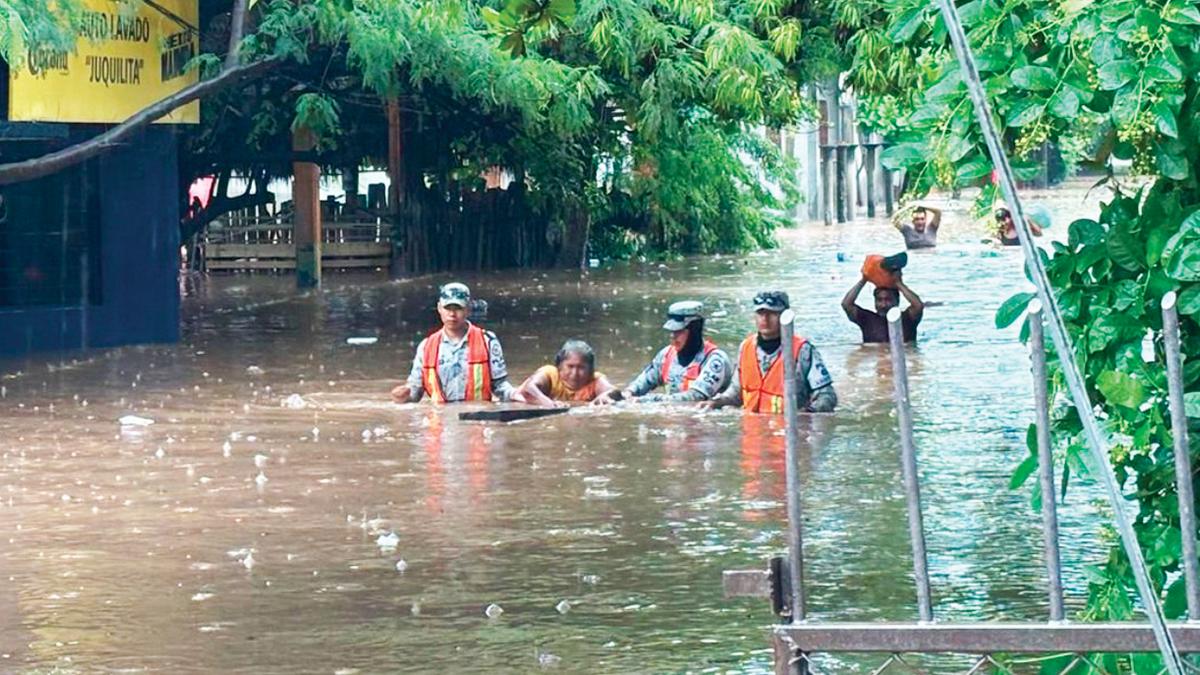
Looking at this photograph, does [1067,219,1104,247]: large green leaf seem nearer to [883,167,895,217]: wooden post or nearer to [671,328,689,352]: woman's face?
[671,328,689,352]: woman's face

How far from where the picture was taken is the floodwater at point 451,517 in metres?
8.67

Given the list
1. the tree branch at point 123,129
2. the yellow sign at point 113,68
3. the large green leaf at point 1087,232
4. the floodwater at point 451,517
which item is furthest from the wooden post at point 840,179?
the large green leaf at point 1087,232

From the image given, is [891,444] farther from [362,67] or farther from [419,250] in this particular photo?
[419,250]

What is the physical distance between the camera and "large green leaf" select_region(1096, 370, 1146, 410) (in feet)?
16.3

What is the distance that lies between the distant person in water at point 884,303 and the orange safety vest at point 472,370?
519 centimetres

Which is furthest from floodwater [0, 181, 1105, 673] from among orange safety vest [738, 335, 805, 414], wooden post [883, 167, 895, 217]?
wooden post [883, 167, 895, 217]

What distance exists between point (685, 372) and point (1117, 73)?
1168cm

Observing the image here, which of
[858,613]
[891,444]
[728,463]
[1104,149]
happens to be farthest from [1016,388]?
[1104,149]

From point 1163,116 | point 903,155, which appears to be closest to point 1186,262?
point 1163,116

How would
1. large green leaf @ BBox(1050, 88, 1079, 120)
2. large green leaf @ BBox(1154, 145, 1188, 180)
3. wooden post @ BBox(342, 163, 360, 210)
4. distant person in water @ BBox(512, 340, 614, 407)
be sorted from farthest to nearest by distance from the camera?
wooden post @ BBox(342, 163, 360, 210)
distant person in water @ BBox(512, 340, 614, 407)
large green leaf @ BBox(1154, 145, 1188, 180)
large green leaf @ BBox(1050, 88, 1079, 120)

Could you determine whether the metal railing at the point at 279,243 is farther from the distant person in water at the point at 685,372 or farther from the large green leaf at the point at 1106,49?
the large green leaf at the point at 1106,49

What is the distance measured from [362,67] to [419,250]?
1305 cm

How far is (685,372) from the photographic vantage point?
53.8 feet

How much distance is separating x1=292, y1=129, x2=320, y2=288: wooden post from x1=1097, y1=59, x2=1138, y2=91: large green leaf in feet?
83.4
